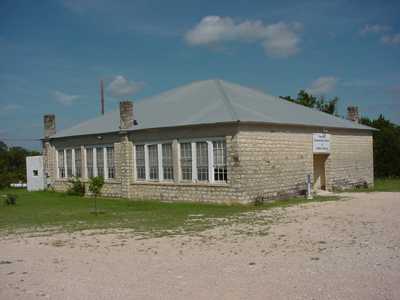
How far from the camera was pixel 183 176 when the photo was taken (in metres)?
21.4

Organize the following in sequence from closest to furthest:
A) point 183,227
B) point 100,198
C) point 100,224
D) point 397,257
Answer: point 397,257 < point 183,227 < point 100,224 < point 100,198

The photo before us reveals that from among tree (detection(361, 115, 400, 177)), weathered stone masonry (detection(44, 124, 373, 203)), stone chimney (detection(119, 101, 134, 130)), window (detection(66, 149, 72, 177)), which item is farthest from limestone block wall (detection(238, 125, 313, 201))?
tree (detection(361, 115, 400, 177))

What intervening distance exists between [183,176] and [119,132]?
470 cm

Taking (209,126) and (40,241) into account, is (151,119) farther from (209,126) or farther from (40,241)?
(40,241)

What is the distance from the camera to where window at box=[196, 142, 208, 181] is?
2025 cm

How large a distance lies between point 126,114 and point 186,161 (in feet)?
15.1

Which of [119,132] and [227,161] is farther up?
[119,132]

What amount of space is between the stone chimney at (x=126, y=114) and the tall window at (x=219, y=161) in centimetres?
579

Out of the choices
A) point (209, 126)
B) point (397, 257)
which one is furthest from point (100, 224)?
point (397, 257)

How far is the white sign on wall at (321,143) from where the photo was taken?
23.5 meters

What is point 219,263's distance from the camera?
28.8 ft

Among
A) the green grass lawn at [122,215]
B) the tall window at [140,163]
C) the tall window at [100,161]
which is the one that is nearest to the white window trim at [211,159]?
the green grass lawn at [122,215]

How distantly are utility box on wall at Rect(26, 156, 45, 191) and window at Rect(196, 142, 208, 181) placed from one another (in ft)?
54.3

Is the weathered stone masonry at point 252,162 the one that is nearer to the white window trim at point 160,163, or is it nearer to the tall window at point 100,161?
the white window trim at point 160,163
